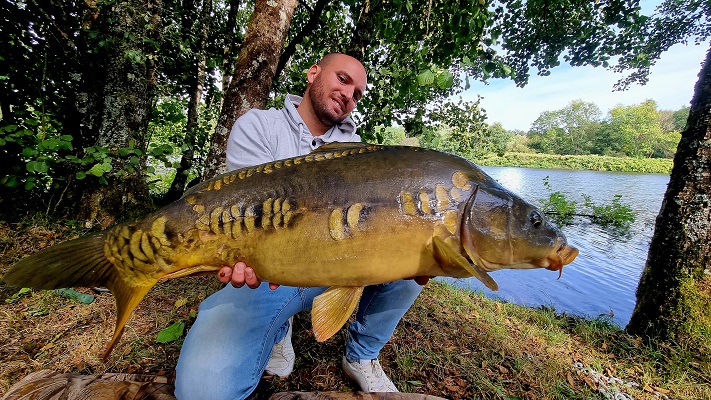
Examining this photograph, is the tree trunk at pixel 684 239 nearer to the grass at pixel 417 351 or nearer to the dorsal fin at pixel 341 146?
the grass at pixel 417 351

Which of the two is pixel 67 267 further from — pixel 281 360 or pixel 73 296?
pixel 73 296

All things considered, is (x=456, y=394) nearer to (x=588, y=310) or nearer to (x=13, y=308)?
(x=13, y=308)

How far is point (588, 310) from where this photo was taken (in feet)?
13.3

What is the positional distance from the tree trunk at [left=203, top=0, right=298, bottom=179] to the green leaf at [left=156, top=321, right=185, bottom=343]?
124 centimetres

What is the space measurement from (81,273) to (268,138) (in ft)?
3.51

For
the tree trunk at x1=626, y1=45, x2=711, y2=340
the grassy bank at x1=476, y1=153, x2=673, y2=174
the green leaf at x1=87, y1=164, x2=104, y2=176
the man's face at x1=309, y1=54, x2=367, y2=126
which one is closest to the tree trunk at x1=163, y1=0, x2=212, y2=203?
the green leaf at x1=87, y1=164, x2=104, y2=176

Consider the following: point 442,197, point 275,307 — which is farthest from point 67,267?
point 442,197

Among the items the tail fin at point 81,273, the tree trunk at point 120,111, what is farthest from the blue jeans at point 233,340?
the tree trunk at point 120,111

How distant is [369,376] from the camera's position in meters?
1.77

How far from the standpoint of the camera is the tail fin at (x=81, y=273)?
1.16 meters

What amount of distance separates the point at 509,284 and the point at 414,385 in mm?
3478

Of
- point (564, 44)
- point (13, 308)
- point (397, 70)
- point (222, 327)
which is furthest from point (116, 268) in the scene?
point (564, 44)

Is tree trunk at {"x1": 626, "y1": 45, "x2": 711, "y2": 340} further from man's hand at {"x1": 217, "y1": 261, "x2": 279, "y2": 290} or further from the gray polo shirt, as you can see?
A: man's hand at {"x1": 217, "y1": 261, "x2": 279, "y2": 290}

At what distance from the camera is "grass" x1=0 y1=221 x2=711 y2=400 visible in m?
1.81
